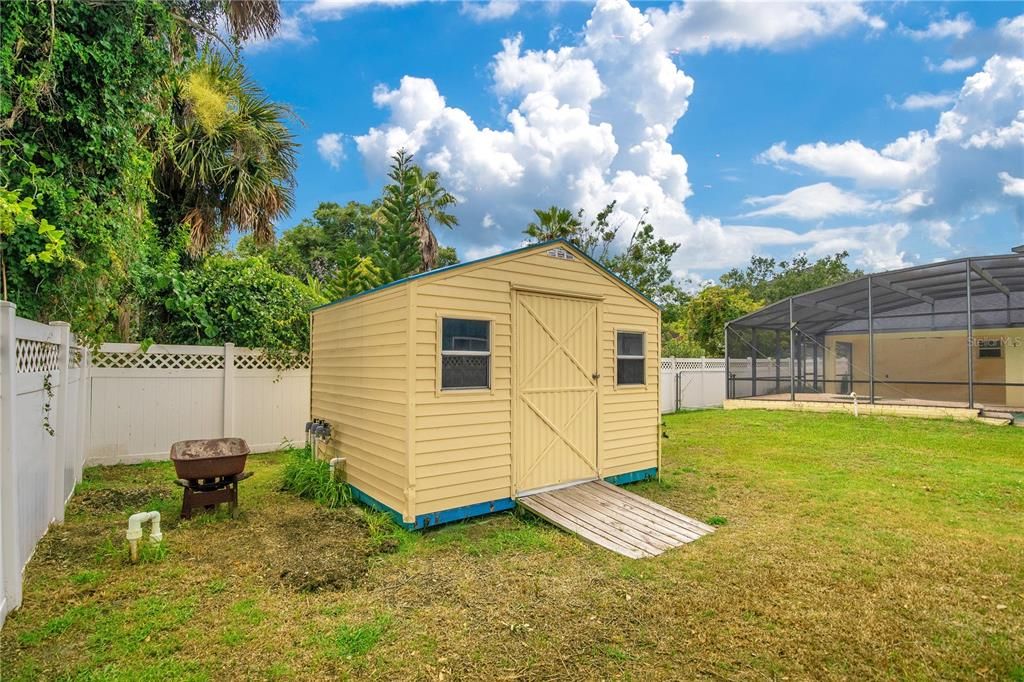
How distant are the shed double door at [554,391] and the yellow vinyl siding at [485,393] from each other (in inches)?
4.6

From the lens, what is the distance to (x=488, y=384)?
491 centimetres

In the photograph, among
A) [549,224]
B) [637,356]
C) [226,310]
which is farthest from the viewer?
[549,224]

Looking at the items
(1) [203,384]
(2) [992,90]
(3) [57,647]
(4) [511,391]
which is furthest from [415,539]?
(2) [992,90]

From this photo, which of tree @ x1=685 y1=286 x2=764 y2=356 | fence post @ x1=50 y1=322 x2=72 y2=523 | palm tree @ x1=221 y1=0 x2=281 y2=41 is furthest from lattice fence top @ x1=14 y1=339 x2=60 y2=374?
tree @ x1=685 y1=286 x2=764 y2=356

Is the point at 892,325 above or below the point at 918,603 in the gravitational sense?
above

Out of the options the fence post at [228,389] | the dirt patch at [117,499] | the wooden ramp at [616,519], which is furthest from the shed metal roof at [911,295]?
the dirt patch at [117,499]

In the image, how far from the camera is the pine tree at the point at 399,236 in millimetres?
14180

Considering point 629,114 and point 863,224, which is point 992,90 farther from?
point 863,224

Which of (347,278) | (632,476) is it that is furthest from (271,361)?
(632,476)

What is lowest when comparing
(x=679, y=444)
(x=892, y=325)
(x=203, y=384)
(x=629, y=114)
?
(x=679, y=444)

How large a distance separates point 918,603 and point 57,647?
16.6 feet

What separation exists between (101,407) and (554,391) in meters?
6.46

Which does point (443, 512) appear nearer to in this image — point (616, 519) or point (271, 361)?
point (616, 519)

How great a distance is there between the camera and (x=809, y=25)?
32.1 ft
